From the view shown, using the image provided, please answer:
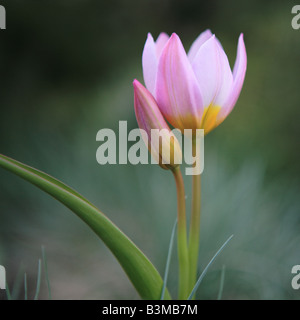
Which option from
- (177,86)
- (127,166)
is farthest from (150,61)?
(127,166)

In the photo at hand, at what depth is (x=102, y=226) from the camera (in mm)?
188

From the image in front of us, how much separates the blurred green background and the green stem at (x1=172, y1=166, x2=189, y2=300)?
167 millimetres

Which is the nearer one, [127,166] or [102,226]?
[102,226]

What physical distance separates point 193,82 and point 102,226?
8cm

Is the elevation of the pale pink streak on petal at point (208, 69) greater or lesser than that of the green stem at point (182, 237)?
greater

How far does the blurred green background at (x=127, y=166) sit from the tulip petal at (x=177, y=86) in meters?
0.21

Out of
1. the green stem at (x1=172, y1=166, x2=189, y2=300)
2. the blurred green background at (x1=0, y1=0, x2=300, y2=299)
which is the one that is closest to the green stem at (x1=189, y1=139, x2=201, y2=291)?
the green stem at (x1=172, y1=166, x2=189, y2=300)

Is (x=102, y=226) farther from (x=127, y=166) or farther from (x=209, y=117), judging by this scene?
(x=127, y=166)

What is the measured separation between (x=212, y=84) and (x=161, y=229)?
1.00 feet

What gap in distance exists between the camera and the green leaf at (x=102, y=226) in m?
0.18

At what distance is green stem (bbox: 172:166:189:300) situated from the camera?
21 centimetres

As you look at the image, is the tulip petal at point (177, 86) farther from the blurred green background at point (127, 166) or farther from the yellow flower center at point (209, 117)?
the blurred green background at point (127, 166)

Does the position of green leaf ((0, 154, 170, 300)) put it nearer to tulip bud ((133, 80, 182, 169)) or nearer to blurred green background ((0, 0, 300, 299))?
tulip bud ((133, 80, 182, 169))

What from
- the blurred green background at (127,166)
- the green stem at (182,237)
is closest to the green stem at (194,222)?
the green stem at (182,237)
